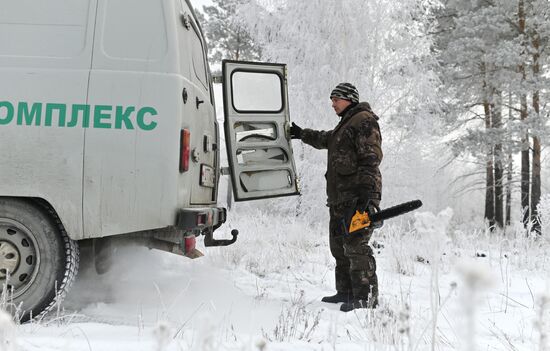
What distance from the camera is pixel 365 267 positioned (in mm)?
4094

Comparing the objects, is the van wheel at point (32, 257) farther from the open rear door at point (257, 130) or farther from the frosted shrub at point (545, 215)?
the frosted shrub at point (545, 215)

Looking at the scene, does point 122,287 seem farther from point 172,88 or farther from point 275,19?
point 275,19

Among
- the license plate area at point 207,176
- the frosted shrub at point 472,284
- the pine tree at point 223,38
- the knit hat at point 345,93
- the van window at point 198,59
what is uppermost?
the pine tree at point 223,38

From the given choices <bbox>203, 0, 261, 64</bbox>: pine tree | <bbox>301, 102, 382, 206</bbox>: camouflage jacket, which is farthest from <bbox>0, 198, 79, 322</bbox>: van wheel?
<bbox>203, 0, 261, 64</bbox>: pine tree

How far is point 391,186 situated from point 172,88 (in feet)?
31.6

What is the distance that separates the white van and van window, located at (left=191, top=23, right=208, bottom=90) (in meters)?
0.71

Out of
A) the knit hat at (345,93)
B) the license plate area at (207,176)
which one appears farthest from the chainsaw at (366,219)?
the license plate area at (207,176)

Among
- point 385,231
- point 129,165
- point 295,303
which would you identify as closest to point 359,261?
point 295,303

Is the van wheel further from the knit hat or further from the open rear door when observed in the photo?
the knit hat

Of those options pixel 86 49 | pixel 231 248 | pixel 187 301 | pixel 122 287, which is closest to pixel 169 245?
pixel 187 301

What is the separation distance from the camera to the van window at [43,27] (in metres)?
3.30

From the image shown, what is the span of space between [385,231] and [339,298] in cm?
421

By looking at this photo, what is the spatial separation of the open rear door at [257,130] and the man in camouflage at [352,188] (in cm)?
50

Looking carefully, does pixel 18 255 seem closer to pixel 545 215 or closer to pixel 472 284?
pixel 472 284
